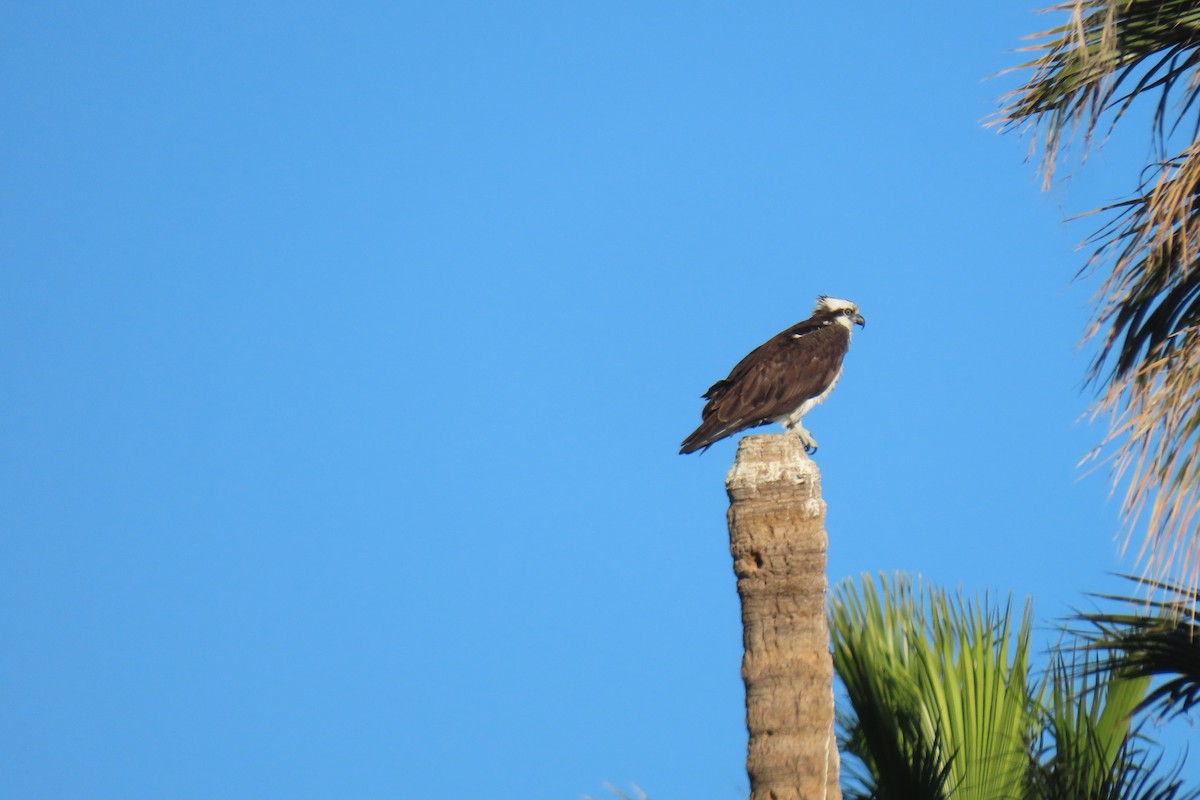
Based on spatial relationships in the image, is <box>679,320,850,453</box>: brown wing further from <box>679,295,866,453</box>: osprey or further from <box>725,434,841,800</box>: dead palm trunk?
<box>725,434,841,800</box>: dead palm trunk

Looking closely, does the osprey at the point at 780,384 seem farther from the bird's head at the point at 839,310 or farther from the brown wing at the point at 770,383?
the bird's head at the point at 839,310

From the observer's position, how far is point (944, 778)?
6695 millimetres

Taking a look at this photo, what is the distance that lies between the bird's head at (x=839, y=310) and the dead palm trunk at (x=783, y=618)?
557 centimetres

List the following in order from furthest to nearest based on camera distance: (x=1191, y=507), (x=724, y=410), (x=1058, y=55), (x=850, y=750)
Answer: (x=724, y=410), (x=850, y=750), (x=1058, y=55), (x=1191, y=507)

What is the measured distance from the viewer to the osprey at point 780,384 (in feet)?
33.6

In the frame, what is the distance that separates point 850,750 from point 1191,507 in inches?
112

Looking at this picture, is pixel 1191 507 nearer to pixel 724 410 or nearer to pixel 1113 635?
pixel 1113 635

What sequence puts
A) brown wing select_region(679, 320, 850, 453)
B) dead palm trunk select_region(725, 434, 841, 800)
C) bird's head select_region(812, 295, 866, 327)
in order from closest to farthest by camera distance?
1. dead palm trunk select_region(725, 434, 841, 800)
2. brown wing select_region(679, 320, 850, 453)
3. bird's head select_region(812, 295, 866, 327)

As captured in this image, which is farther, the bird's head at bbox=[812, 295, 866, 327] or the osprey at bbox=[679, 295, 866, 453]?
the bird's head at bbox=[812, 295, 866, 327]

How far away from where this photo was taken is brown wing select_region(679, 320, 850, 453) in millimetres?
10234

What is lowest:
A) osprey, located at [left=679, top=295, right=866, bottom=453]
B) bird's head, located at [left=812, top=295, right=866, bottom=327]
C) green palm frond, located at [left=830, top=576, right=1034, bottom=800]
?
green palm frond, located at [left=830, top=576, right=1034, bottom=800]

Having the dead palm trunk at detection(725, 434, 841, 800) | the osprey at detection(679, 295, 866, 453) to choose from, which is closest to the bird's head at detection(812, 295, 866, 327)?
the osprey at detection(679, 295, 866, 453)

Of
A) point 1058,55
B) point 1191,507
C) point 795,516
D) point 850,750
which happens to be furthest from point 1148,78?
point 850,750

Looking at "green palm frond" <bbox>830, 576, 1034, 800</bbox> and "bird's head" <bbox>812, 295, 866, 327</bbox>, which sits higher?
"bird's head" <bbox>812, 295, 866, 327</bbox>
